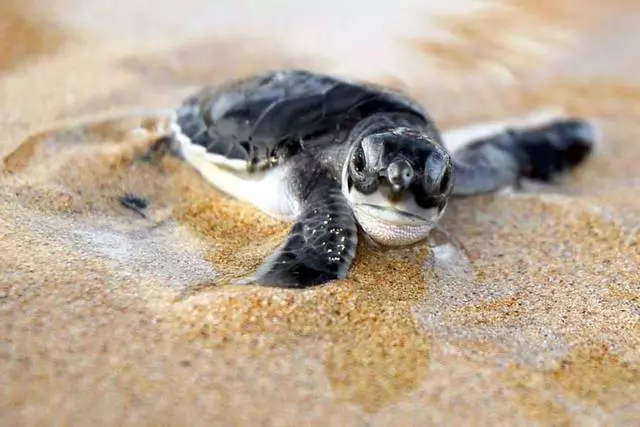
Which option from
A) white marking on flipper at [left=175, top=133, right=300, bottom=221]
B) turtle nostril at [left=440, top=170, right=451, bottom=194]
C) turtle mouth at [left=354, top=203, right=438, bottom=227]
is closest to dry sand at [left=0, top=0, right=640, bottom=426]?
white marking on flipper at [left=175, top=133, right=300, bottom=221]

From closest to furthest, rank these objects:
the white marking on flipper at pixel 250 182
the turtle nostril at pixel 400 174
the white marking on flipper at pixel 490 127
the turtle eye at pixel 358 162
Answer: the turtle nostril at pixel 400 174, the turtle eye at pixel 358 162, the white marking on flipper at pixel 250 182, the white marking on flipper at pixel 490 127

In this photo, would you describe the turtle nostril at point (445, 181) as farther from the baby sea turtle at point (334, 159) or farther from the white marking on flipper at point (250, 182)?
the white marking on flipper at point (250, 182)

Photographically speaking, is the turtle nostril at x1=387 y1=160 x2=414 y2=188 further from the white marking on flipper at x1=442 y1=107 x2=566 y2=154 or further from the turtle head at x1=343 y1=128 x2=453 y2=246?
the white marking on flipper at x1=442 y1=107 x2=566 y2=154

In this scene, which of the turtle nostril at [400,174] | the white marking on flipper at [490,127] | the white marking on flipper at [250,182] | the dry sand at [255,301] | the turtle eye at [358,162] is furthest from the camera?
the white marking on flipper at [490,127]

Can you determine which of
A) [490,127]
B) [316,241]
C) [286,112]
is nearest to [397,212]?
[316,241]

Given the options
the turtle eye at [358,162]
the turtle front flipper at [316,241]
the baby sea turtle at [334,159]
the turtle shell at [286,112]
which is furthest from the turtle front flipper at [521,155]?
the turtle eye at [358,162]

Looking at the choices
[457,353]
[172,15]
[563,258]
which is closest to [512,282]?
[563,258]

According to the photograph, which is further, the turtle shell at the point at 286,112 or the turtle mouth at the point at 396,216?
the turtle shell at the point at 286,112
